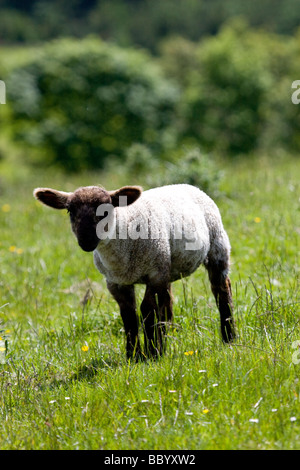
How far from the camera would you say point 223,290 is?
17.4ft

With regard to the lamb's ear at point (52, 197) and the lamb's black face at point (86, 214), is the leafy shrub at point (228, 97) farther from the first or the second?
the lamb's black face at point (86, 214)

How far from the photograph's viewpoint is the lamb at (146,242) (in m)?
4.43

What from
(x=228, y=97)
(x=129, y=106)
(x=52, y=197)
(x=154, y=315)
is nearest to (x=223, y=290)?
(x=154, y=315)

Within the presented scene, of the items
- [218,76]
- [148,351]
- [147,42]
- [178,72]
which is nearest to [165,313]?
[148,351]

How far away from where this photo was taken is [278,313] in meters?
4.83

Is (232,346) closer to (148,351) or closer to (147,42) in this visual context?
(148,351)

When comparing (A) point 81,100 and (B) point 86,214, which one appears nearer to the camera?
(B) point 86,214

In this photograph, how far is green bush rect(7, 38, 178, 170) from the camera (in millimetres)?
29797

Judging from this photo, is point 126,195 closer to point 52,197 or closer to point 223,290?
point 52,197

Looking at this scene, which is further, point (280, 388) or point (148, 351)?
point (148, 351)

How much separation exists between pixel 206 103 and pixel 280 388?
3326 centimetres

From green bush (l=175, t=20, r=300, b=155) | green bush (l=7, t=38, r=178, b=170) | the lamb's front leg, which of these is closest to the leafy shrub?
green bush (l=175, t=20, r=300, b=155)

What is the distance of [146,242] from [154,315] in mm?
613

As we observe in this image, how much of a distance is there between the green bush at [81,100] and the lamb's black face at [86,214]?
84.3ft
